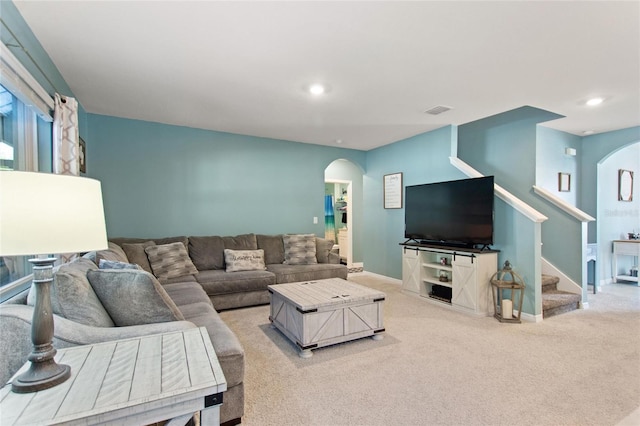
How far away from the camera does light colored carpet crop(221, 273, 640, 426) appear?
189cm

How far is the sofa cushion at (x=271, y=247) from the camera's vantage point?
4805mm

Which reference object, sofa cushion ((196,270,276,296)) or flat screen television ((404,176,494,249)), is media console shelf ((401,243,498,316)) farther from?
sofa cushion ((196,270,276,296))

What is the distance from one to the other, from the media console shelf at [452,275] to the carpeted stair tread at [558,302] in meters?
0.63

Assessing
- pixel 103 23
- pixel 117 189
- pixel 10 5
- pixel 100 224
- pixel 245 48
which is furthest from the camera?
pixel 117 189

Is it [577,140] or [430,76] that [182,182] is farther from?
[577,140]

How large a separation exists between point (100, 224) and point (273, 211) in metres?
4.08

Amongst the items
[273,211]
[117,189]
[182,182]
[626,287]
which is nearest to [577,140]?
[626,287]

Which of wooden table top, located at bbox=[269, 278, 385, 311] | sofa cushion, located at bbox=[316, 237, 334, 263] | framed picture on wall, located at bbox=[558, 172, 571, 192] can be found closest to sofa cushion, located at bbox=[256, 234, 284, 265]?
sofa cushion, located at bbox=[316, 237, 334, 263]

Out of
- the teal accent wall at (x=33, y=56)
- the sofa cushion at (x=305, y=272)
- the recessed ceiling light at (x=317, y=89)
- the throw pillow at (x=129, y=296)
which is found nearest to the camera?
the throw pillow at (x=129, y=296)

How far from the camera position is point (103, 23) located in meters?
2.04

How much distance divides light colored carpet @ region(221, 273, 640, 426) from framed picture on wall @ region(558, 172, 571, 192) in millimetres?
2183

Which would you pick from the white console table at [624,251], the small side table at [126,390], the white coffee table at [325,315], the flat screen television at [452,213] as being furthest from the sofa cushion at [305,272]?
the white console table at [624,251]

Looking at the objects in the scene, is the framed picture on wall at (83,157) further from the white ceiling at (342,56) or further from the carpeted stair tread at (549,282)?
the carpeted stair tread at (549,282)

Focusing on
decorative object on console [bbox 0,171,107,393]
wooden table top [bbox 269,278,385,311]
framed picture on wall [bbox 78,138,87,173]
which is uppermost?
framed picture on wall [bbox 78,138,87,173]
